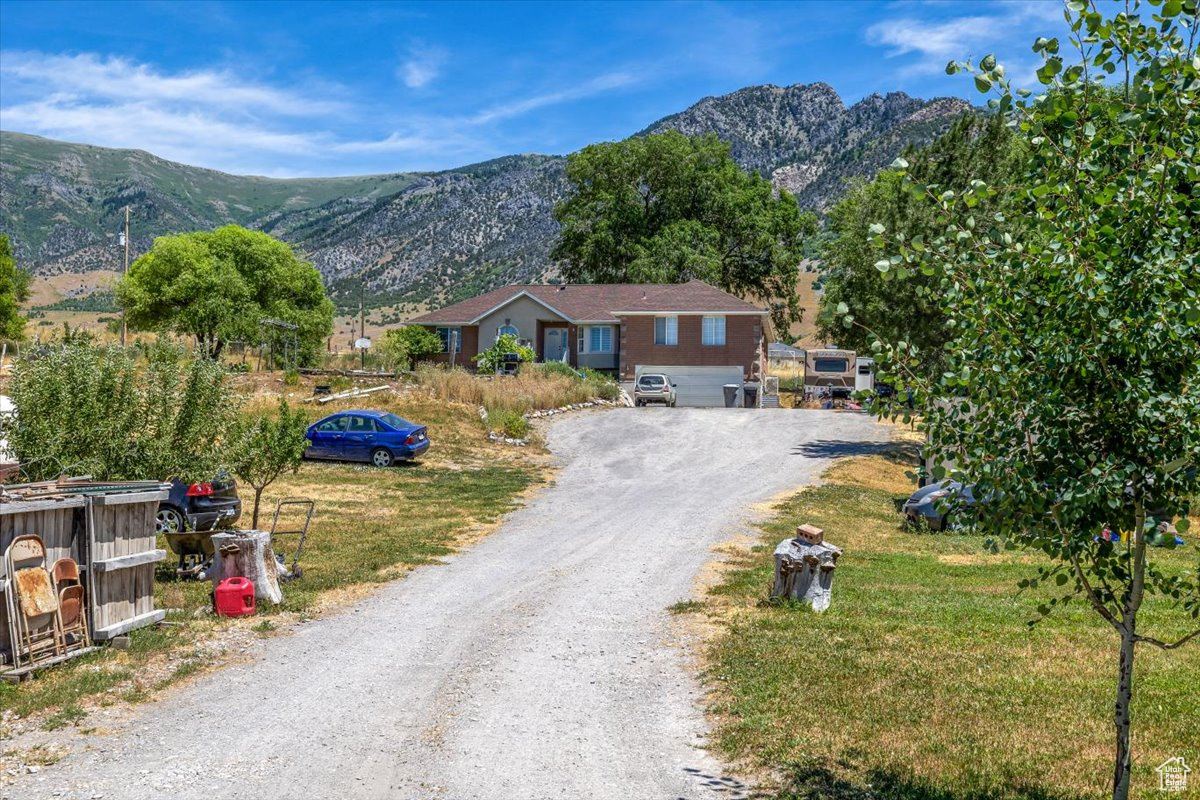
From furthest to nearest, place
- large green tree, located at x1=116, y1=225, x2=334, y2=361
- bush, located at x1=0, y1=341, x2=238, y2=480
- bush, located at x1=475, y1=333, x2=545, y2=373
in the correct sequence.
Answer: large green tree, located at x1=116, y1=225, x2=334, y2=361 → bush, located at x1=475, y1=333, x2=545, y2=373 → bush, located at x1=0, y1=341, x2=238, y2=480

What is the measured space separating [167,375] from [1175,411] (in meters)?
14.3

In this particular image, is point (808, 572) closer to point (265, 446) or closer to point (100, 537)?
point (265, 446)

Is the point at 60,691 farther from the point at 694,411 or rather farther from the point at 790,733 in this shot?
the point at 694,411

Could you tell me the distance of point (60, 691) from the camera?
10.1 m

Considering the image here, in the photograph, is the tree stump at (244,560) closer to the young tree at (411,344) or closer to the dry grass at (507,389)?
the dry grass at (507,389)

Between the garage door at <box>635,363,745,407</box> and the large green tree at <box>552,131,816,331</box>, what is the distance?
1318cm

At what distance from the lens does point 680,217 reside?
67.6m

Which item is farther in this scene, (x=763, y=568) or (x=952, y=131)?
(x=952, y=131)

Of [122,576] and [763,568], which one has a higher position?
[122,576]

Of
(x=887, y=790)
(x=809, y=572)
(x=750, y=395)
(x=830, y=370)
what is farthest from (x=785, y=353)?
(x=887, y=790)

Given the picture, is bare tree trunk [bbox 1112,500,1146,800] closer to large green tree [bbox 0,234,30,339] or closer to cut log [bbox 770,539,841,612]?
cut log [bbox 770,539,841,612]

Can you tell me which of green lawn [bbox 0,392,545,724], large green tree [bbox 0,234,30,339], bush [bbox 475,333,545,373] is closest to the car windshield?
green lawn [bbox 0,392,545,724]

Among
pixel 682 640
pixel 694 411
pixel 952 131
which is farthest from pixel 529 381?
pixel 682 640

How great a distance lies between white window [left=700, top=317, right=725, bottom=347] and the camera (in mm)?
53281
